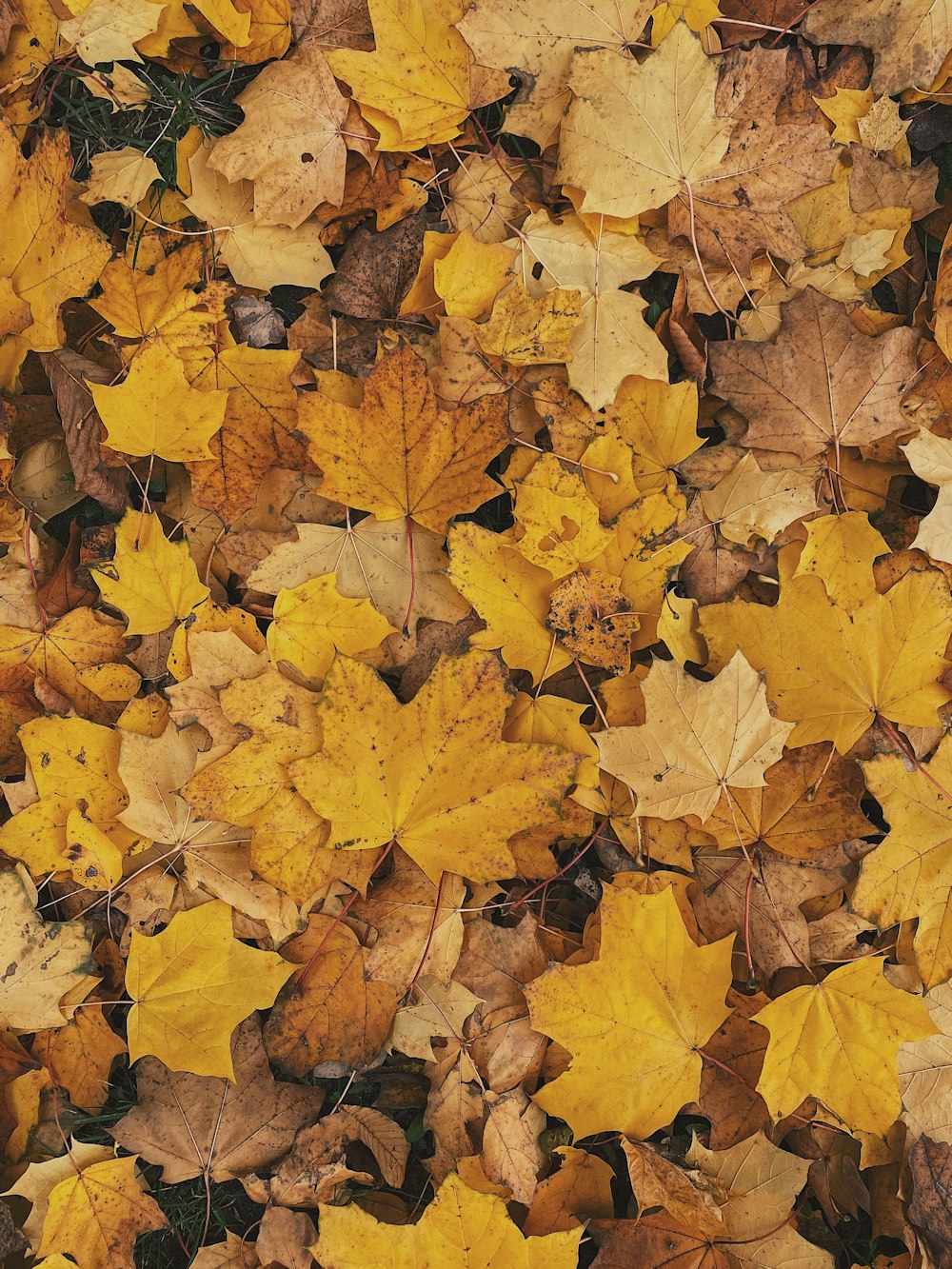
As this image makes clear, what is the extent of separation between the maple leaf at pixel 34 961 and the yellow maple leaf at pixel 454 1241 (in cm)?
57

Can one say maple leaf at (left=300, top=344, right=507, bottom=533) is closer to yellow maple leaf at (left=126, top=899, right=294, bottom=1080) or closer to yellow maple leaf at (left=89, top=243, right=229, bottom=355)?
yellow maple leaf at (left=89, top=243, right=229, bottom=355)

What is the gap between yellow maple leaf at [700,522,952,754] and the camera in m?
1.59

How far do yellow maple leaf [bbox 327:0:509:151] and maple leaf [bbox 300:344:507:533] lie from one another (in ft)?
1.33

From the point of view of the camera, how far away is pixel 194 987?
1.59 meters

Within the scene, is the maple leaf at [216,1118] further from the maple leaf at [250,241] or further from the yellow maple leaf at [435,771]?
the maple leaf at [250,241]

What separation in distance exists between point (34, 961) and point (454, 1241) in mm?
839

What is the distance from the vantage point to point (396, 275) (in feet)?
5.64

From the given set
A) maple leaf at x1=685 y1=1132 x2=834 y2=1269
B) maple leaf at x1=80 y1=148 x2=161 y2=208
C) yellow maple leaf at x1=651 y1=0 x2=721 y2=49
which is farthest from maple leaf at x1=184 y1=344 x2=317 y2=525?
maple leaf at x1=685 y1=1132 x2=834 y2=1269

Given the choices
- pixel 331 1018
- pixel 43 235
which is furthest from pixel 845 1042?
pixel 43 235

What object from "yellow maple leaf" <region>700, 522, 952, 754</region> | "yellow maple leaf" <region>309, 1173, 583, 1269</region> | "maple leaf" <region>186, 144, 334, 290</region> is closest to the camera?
"yellow maple leaf" <region>309, 1173, 583, 1269</region>

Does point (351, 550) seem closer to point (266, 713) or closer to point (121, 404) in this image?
point (266, 713)

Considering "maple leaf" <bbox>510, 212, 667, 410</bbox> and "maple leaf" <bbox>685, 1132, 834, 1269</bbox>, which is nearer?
"maple leaf" <bbox>685, 1132, 834, 1269</bbox>

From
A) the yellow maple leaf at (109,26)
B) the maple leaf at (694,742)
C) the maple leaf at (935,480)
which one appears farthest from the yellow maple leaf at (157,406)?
the maple leaf at (935,480)

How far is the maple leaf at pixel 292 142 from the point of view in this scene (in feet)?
5.41
